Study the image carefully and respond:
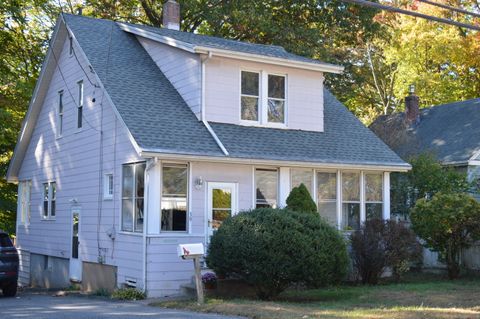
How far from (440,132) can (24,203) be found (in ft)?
59.6

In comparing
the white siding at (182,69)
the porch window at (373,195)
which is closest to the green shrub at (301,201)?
the porch window at (373,195)

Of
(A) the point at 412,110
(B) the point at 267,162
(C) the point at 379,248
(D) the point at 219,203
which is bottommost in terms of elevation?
(C) the point at 379,248

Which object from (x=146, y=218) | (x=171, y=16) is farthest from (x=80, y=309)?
(x=171, y=16)

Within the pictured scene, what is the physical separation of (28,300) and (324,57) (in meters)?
19.1

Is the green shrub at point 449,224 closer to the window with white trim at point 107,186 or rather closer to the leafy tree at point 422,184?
the leafy tree at point 422,184

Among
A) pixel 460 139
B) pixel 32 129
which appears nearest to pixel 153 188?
pixel 32 129

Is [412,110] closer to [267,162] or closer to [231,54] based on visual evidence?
[231,54]

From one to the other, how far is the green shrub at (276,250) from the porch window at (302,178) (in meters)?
3.92

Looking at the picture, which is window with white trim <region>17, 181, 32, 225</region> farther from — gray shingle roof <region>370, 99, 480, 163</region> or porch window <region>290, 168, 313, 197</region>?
gray shingle roof <region>370, 99, 480, 163</region>

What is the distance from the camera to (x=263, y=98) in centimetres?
1955

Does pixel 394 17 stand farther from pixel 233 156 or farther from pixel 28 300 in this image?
pixel 28 300

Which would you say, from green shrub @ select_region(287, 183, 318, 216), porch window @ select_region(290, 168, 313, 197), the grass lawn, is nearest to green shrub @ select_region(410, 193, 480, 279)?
the grass lawn

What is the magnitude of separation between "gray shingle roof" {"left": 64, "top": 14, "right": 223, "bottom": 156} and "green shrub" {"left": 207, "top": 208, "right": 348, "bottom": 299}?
292cm

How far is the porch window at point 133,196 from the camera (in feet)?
56.2
